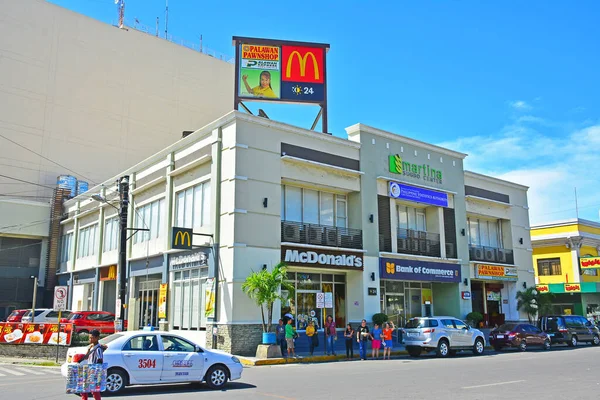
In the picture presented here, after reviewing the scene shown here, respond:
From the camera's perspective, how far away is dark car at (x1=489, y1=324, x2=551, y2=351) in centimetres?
2756

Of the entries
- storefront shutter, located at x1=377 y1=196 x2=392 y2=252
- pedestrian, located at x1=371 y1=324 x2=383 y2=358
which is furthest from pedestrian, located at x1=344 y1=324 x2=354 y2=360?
storefront shutter, located at x1=377 y1=196 x2=392 y2=252

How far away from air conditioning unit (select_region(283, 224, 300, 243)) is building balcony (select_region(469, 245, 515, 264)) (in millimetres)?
13692

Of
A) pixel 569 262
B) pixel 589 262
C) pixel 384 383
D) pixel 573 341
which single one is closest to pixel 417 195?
pixel 573 341

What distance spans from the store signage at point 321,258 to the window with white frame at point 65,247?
77.7ft

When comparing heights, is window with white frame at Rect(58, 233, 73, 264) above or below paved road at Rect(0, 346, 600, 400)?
above

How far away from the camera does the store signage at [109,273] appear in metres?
34.4

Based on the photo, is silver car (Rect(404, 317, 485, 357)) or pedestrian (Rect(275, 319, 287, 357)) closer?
pedestrian (Rect(275, 319, 287, 357))

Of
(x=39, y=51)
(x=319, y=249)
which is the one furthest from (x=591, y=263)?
(x=39, y=51)

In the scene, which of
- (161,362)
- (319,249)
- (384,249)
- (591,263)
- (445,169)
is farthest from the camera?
(591,263)

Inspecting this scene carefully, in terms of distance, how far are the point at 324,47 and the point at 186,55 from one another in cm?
3010

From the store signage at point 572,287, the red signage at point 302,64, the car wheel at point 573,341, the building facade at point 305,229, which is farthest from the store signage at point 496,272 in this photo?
the red signage at point 302,64

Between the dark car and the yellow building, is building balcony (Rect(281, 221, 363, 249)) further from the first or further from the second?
the yellow building

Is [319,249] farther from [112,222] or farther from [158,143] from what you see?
[158,143]

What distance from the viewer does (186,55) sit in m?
57.3
